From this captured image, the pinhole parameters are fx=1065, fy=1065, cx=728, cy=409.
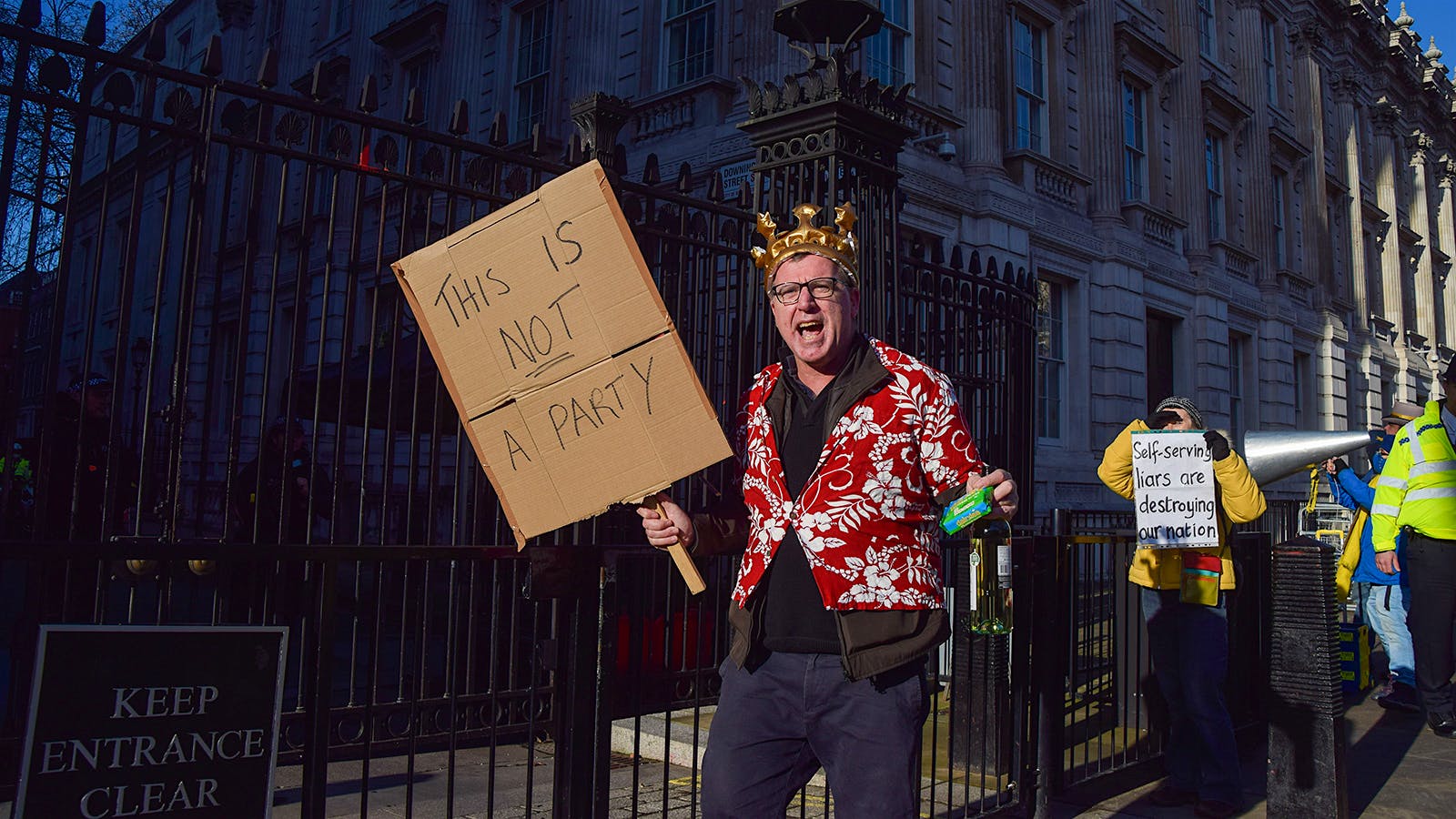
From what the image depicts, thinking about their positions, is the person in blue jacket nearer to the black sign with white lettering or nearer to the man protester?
the man protester

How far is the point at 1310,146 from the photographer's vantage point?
26.9m

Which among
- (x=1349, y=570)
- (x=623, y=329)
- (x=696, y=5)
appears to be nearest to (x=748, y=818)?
(x=623, y=329)

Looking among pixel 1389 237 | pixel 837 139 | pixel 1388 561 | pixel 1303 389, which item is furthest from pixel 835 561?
pixel 1389 237

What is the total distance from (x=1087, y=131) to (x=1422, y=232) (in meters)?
23.6

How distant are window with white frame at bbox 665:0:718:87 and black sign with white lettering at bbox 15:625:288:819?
1285 centimetres

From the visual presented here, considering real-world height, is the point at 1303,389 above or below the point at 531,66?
below

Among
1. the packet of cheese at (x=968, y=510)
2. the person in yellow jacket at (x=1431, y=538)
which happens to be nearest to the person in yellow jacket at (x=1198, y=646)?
the person in yellow jacket at (x=1431, y=538)

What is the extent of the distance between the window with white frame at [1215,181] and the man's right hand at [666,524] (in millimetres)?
22210

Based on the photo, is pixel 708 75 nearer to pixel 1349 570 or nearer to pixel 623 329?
pixel 1349 570

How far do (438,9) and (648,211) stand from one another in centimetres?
1700

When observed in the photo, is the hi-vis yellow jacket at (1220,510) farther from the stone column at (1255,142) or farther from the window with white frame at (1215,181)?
the stone column at (1255,142)

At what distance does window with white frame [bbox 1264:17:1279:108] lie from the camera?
83.4 ft

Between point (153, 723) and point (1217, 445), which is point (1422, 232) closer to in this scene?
point (1217, 445)

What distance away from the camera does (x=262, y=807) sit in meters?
2.93
